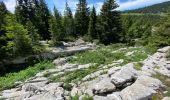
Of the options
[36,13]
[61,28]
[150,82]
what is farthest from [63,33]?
[150,82]

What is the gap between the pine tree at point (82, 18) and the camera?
78.2 metres

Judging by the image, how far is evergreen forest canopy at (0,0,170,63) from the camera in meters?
47.3

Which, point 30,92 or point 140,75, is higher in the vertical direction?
point 140,75

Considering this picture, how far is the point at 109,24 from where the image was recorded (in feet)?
199

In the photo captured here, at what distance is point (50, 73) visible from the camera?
30594 mm

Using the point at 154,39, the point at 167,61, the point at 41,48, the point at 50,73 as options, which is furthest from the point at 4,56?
the point at 167,61

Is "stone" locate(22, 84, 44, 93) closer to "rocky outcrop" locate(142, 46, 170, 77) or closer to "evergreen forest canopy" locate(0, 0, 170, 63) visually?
"rocky outcrop" locate(142, 46, 170, 77)

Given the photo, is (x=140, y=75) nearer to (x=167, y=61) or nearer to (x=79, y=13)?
(x=167, y=61)

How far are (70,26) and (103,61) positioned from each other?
50.2 meters

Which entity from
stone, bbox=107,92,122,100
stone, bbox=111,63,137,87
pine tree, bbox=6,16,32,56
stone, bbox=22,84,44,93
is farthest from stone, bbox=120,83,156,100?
pine tree, bbox=6,16,32,56

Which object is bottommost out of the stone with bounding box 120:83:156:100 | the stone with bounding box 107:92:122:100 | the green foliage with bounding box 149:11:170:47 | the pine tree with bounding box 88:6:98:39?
the pine tree with bounding box 88:6:98:39

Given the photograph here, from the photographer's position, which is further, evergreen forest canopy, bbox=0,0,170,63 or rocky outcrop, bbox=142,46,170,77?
evergreen forest canopy, bbox=0,0,170,63

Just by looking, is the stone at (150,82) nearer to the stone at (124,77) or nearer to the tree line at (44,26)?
the stone at (124,77)

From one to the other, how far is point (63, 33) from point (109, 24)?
13415 millimetres
